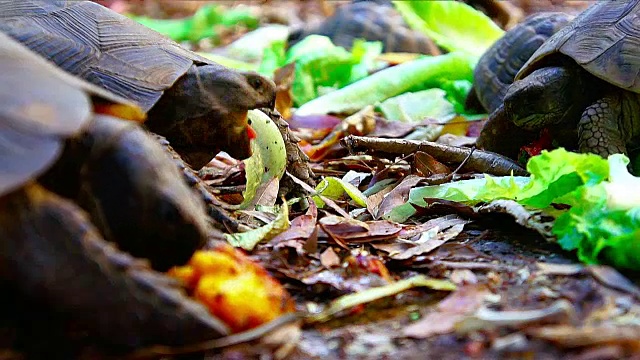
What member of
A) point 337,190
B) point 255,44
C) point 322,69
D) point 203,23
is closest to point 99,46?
point 337,190

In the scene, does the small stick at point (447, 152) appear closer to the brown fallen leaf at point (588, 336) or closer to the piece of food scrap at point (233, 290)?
the piece of food scrap at point (233, 290)

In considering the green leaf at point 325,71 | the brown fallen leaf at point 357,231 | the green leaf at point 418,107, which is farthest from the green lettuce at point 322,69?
the brown fallen leaf at point 357,231

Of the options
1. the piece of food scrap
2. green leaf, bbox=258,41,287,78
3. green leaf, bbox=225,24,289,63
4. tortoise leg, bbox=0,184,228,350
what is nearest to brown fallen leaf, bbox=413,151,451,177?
the piece of food scrap

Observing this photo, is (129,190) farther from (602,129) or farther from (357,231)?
(602,129)

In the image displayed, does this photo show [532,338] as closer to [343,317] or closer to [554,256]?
[343,317]

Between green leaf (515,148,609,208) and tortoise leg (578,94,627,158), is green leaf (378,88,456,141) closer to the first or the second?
tortoise leg (578,94,627,158)
